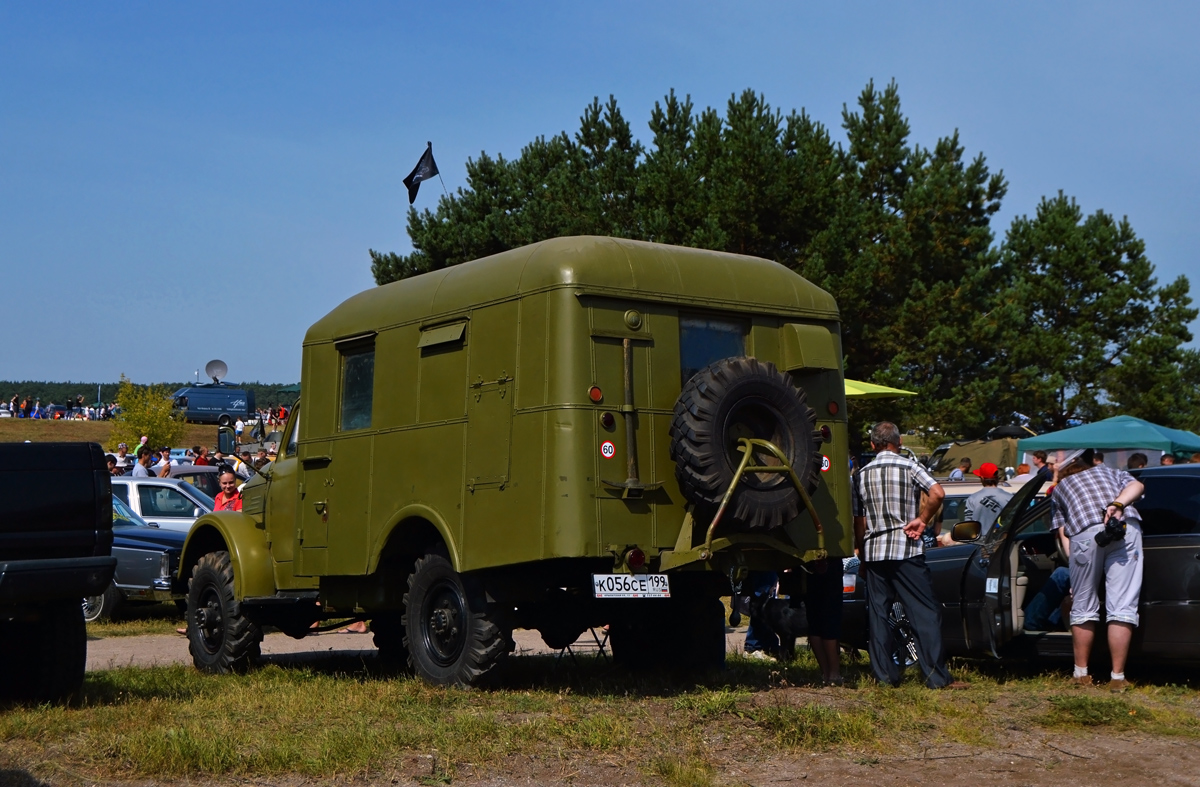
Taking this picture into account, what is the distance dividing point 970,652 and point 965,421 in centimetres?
2640

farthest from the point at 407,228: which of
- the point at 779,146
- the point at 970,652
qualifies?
the point at 970,652

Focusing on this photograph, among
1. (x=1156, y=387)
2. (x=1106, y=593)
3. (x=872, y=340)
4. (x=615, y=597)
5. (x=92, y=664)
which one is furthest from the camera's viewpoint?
Answer: (x=1156, y=387)

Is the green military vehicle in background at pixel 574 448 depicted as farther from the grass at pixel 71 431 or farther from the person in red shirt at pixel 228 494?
the grass at pixel 71 431

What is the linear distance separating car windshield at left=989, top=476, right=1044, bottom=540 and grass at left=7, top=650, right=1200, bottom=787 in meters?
1.08

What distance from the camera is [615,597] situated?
26.5 ft

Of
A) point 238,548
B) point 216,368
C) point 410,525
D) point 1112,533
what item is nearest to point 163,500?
point 238,548

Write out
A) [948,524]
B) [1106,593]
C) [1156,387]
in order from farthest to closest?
[1156,387] → [948,524] → [1106,593]

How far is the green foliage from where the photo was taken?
56656 millimetres

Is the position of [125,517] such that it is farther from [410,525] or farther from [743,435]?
[743,435]

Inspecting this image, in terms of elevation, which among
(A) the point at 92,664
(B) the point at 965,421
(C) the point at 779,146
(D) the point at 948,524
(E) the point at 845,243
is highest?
(C) the point at 779,146

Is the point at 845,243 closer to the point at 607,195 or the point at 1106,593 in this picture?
the point at 607,195

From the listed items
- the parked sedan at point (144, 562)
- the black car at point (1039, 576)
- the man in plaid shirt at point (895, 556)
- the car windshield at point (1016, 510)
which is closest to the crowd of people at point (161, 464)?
the parked sedan at point (144, 562)

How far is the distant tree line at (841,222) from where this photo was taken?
3086 centimetres

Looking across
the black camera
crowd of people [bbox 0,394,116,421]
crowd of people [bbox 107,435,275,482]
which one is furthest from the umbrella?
crowd of people [bbox 0,394,116,421]
